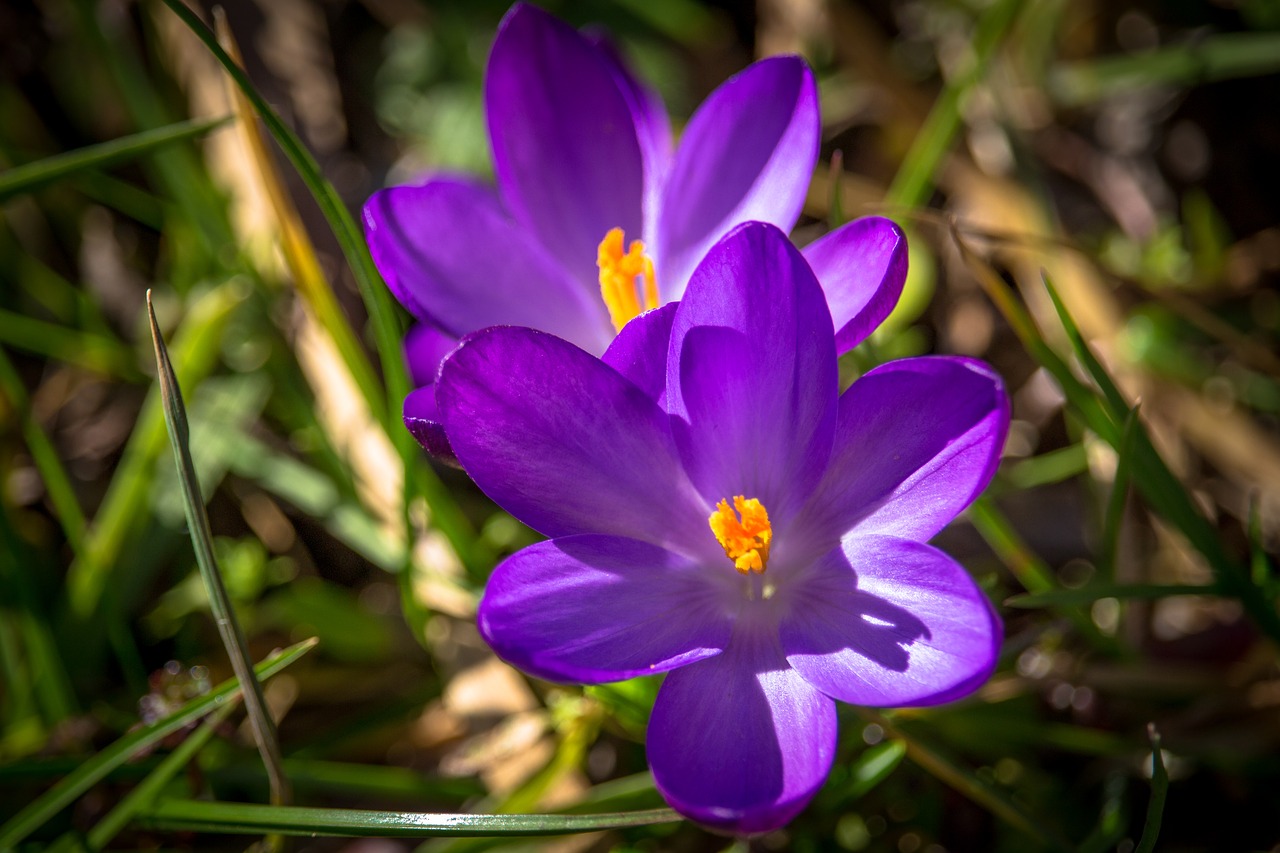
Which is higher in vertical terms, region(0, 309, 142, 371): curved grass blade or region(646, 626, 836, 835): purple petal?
region(0, 309, 142, 371): curved grass blade

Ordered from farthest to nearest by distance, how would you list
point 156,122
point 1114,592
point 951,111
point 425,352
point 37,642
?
point 156,122 → point 951,111 → point 37,642 → point 425,352 → point 1114,592

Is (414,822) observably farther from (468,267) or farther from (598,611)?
(468,267)

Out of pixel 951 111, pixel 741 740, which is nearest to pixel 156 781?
pixel 741 740

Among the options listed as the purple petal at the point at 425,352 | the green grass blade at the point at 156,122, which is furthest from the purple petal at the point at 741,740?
the green grass blade at the point at 156,122

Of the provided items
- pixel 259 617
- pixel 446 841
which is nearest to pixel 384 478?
pixel 259 617

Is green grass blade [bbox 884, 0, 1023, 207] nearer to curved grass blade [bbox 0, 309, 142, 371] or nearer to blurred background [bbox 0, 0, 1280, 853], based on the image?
blurred background [bbox 0, 0, 1280, 853]

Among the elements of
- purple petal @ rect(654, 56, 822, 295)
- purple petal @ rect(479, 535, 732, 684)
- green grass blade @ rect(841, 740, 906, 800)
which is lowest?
green grass blade @ rect(841, 740, 906, 800)

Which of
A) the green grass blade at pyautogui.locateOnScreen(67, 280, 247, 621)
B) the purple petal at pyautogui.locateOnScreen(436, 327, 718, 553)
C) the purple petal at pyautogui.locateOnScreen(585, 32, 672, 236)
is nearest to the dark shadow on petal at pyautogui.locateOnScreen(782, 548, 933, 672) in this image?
the purple petal at pyautogui.locateOnScreen(436, 327, 718, 553)
